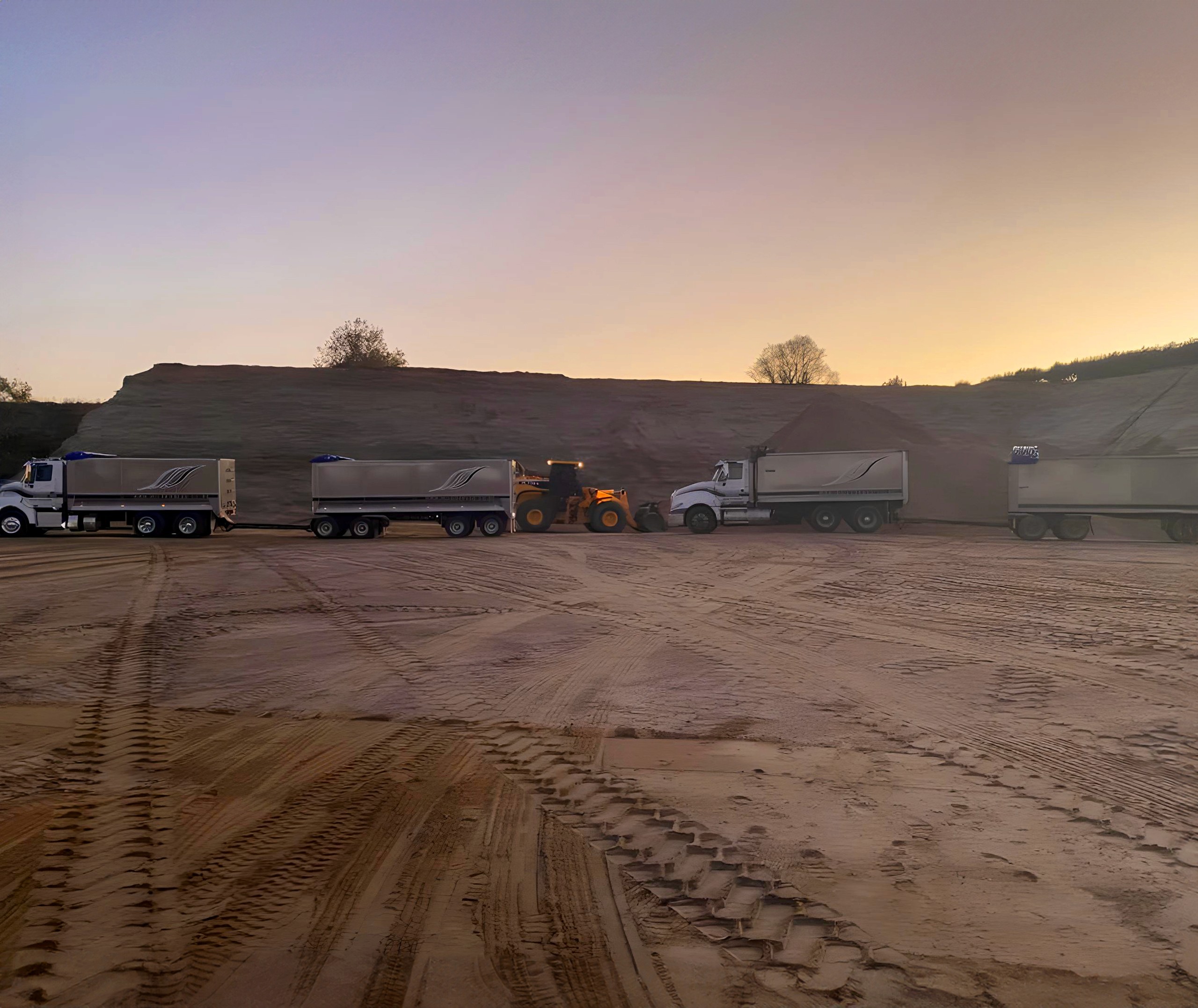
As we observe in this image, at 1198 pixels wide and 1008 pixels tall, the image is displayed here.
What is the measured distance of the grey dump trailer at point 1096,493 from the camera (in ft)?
88.6

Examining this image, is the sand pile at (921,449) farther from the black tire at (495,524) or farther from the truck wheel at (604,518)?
the black tire at (495,524)

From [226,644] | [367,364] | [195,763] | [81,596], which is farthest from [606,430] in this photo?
[195,763]

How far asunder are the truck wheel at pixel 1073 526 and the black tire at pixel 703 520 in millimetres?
11827

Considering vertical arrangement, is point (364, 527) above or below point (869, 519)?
below

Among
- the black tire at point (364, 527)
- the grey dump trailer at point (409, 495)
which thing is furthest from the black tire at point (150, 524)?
the black tire at point (364, 527)

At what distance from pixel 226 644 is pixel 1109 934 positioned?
10.2 meters

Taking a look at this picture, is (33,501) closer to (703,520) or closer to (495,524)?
(495,524)

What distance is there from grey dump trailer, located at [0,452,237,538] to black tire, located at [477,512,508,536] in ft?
34.5

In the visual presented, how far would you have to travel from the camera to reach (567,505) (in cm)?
3331

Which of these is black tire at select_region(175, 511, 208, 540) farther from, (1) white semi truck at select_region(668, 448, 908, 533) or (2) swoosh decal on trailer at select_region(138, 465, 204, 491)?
(1) white semi truck at select_region(668, 448, 908, 533)

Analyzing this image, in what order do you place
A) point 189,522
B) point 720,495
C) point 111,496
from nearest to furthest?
point 111,496
point 189,522
point 720,495

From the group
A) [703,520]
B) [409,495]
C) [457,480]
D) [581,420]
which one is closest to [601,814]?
[457,480]

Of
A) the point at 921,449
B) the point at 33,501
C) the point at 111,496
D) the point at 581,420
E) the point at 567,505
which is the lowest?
the point at 567,505

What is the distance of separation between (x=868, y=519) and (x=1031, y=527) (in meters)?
5.62
